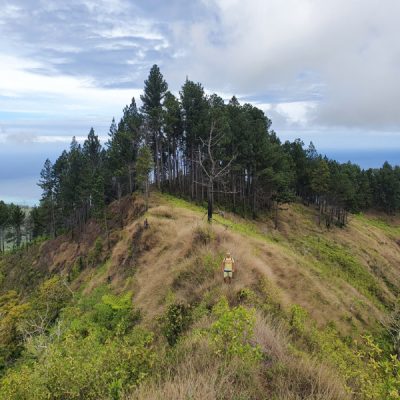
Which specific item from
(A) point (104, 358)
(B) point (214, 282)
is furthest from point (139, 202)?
(A) point (104, 358)

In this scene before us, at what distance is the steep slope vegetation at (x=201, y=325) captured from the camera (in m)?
7.16

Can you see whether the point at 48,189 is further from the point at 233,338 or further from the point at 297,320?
the point at 233,338

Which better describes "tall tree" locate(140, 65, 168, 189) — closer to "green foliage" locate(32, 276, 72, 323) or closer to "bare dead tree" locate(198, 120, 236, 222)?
"bare dead tree" locate(198, 120, 236, 222)

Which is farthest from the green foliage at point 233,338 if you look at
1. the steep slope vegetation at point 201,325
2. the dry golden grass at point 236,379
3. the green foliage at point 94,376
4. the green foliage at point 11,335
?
the green foliage at point 11,335

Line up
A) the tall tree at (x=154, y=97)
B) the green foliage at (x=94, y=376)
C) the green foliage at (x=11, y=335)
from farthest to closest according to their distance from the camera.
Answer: the tall tree at (x=154, y=97), the green foliage at (x=11, y=335), the green foliage at (x=94, y=376)

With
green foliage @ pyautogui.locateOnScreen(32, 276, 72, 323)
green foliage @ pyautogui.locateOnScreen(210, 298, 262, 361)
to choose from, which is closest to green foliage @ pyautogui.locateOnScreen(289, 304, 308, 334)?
green foliage @ pyautogui.locateOnScreen(210, 298, 262, 361)

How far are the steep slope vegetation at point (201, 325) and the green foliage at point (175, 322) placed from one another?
5 cm

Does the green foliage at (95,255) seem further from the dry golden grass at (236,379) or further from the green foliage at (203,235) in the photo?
the dry golden grass at (236,379)

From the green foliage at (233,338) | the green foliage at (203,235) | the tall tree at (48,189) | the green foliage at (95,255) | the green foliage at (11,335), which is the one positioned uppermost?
the tall tree at (48,189)

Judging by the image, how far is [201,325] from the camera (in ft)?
38.4

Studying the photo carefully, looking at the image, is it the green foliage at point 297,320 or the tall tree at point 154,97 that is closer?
the green foliage at point 297,320

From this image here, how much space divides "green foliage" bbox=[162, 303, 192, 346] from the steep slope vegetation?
0.05 metres

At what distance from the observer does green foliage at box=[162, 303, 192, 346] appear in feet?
39.7

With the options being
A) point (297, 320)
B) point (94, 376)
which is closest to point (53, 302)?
point (297, 320)
